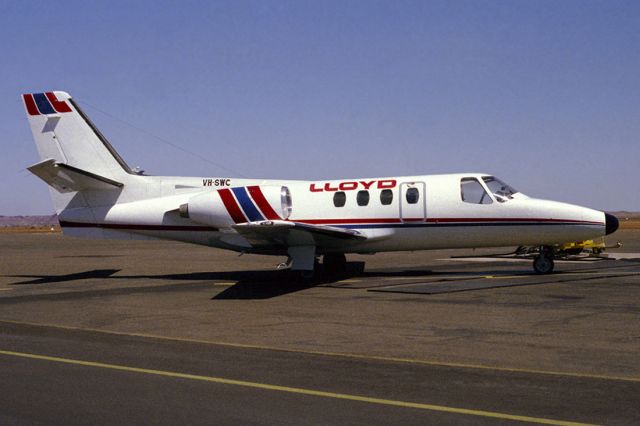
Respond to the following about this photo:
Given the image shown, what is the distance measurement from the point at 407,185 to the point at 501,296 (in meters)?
6.39

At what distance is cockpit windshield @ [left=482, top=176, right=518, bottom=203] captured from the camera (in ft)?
70.4

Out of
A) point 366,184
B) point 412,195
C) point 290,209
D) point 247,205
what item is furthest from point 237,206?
point 412,195

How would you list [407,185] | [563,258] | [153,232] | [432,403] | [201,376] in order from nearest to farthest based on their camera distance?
[432,403], [201,376], [407,185], [153,232], [563,258]

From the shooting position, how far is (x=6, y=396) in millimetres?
7629

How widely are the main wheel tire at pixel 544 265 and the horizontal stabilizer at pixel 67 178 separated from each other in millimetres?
14038

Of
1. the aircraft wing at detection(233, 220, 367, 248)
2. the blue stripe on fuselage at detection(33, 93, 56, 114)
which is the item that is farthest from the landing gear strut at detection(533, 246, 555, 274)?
the blue stripe on fuselage at detection(33, 93, 56, 114)

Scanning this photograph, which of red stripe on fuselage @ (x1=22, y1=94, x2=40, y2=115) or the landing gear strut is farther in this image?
red stripe on fuselage @ (x1=22, y1=94, x2=40, y2=115)

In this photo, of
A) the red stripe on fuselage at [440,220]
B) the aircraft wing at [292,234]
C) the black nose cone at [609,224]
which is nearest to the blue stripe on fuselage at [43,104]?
the aircraft wing at [292,234]

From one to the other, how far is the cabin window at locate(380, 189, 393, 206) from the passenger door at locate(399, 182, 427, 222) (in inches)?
13.4

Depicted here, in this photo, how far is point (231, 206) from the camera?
73.6ft

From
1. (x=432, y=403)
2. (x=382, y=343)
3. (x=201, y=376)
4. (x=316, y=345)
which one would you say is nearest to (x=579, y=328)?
(x=382, y=343)

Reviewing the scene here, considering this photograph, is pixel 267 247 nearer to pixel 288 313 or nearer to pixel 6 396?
pixel 288 313

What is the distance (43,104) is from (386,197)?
12385 mm

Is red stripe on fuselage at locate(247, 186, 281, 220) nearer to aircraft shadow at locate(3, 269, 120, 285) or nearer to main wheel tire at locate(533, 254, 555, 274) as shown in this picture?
aircraft shadow at locate(3, 269, 120, 285)
